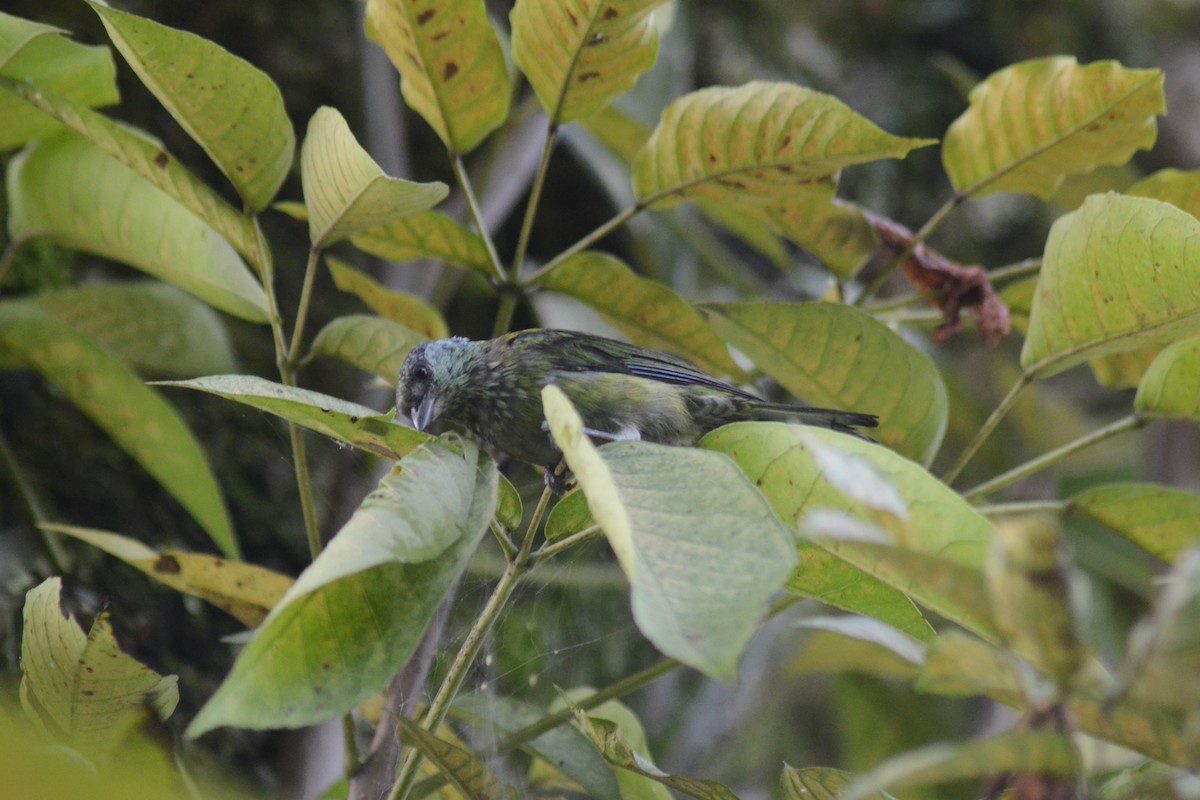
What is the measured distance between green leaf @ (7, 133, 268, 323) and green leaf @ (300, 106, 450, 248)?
11.4 inches

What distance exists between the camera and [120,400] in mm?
1583

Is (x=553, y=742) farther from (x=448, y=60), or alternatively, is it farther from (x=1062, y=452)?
(x=448, y=60)

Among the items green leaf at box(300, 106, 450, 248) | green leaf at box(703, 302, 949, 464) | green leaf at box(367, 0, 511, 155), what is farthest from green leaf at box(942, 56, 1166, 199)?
green leaf at box(300, 106, 450, 248)

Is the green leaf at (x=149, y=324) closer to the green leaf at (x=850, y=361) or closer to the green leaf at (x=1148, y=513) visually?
the green leaf at (x=850, y=361)

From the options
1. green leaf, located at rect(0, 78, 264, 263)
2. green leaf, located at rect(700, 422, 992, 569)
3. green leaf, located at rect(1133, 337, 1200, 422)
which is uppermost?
green leaf, located at rect(0, 78, 264, 263)

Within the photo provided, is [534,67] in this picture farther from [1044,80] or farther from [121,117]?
[121,117]

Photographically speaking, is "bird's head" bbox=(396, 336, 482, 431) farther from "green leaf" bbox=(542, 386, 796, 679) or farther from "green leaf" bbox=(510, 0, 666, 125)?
"green leaf" bbox=(542, 386, 796, 679)

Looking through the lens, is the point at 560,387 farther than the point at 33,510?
Yes

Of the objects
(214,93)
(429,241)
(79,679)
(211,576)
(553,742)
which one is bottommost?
(553,742)

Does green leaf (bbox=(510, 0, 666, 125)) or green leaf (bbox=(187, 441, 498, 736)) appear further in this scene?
green leaf (bbox=(510, 0, 666, 125))

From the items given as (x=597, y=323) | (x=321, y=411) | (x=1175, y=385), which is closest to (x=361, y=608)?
(x=321, y=411)

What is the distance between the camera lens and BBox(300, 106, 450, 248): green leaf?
3.52ft

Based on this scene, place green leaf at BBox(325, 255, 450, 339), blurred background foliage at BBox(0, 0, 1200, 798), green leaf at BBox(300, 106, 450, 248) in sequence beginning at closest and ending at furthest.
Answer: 1. green leaf at BBox(300, 106, 450, 248)
2. green leaf at BBox(325, 255, 450, 339)
3. blurred background foliage at BBox(0, 0, 1200, 798)

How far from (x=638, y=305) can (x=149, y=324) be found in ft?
2.99
